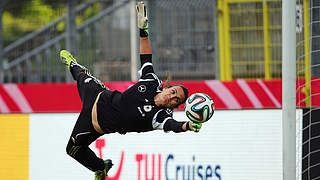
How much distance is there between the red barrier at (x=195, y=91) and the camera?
26.2ft

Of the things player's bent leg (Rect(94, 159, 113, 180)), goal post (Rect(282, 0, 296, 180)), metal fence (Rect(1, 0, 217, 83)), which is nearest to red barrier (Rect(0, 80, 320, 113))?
goal post (Rect(282, 0, 296, 180))

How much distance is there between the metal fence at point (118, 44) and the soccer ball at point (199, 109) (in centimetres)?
564

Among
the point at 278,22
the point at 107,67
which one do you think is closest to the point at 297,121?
the point at 278,22

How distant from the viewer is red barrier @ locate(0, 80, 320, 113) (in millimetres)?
7992

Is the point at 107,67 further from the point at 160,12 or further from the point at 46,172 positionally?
the point at 46,172

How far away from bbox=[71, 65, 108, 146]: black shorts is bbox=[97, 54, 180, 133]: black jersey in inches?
6.0

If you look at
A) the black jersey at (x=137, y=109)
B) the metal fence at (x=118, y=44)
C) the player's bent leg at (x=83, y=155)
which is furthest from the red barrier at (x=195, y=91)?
the metal fence at (x=118, y=44)

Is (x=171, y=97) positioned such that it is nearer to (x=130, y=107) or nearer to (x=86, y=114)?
(x=130, y=107)

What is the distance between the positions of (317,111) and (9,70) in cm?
764

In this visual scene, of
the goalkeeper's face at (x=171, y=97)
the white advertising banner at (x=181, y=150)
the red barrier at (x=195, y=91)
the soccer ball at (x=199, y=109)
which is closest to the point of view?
the soccer ball at (x=199, y=109)

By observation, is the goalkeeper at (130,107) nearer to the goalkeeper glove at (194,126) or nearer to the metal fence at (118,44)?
the goalkeeper glove at (194,126)

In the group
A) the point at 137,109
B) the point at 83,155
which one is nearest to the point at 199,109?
the point at 137,109

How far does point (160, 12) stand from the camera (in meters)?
11.8

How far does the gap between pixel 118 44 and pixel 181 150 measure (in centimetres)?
503
